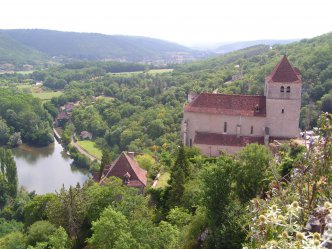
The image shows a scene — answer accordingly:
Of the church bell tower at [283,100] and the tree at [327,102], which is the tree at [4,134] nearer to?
the tree at [327,102]

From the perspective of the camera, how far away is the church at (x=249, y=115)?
36531 mm

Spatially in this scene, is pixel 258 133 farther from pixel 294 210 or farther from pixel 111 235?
pixel 294 210

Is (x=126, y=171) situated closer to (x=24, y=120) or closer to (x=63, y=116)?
(x=24, y=120)

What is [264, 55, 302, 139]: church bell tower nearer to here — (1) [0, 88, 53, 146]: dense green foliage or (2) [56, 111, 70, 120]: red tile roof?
(1) [0, 88, 53, 146]: dense green foliage

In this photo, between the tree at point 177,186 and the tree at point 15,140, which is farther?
the tree at point 15,140

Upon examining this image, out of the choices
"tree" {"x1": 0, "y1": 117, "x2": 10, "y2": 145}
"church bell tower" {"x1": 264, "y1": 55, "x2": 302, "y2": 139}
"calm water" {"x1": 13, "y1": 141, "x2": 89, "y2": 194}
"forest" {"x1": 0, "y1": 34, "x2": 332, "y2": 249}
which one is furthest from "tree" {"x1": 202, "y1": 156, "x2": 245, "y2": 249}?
"tree" {"x1": 0, "y1": 117, "x2": 10, "y2": 145}

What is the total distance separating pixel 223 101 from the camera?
38062 mm

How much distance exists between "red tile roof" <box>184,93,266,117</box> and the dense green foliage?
58549 millimetres

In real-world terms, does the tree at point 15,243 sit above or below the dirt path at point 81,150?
above

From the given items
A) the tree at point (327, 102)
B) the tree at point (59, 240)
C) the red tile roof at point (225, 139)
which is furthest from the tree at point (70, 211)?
the tree at point (327, 102)

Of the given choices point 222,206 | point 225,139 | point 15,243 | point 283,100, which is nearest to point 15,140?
point 225,139

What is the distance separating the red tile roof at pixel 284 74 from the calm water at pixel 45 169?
36.4 metres

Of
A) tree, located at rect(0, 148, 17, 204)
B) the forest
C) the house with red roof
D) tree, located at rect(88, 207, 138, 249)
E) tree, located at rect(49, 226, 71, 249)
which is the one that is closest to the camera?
the forest

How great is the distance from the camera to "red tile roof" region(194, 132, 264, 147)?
37.0 metres
